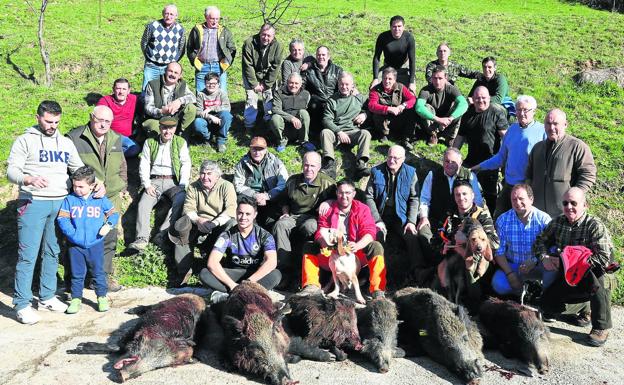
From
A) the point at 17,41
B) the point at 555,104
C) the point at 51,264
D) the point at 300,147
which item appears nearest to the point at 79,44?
the point at 17,41

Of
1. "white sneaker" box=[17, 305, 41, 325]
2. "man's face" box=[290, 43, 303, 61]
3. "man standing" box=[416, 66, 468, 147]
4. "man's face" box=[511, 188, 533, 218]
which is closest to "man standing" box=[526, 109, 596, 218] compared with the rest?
"man's face" box=[511, 188, 533, 218]

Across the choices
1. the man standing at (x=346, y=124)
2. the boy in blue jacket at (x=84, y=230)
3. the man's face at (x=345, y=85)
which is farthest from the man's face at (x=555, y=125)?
the boy in blue jacket at (x=84, y=230)

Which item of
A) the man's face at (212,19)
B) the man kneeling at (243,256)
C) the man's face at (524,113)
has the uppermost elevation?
the man's face at (212,19)

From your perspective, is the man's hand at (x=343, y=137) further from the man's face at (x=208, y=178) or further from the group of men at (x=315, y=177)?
the man's face at (x=208, y=178)

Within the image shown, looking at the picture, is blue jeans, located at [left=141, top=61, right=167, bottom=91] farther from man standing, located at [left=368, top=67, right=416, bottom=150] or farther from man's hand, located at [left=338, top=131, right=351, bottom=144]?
man standing, located at [left=368, top=67, right=416, bottom=150]

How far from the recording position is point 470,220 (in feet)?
24.1

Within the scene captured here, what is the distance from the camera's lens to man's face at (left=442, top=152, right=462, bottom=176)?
8.20m

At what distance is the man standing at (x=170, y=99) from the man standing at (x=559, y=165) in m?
5.47

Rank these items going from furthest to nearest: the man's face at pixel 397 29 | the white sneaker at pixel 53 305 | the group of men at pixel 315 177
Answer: the man's face at pixel 397 29, the white sneaker at pixel 53 305, the group of men at pixel 315 177

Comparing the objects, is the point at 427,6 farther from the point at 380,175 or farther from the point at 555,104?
the point at 380,175

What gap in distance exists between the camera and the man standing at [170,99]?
9.63 m

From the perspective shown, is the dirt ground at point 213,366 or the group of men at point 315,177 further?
the group of men at point 315,177

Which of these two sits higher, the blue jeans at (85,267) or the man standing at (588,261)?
the man standing at (588,261)

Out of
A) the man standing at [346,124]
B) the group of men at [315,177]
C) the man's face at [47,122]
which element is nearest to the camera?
the man's face at [47,122]
